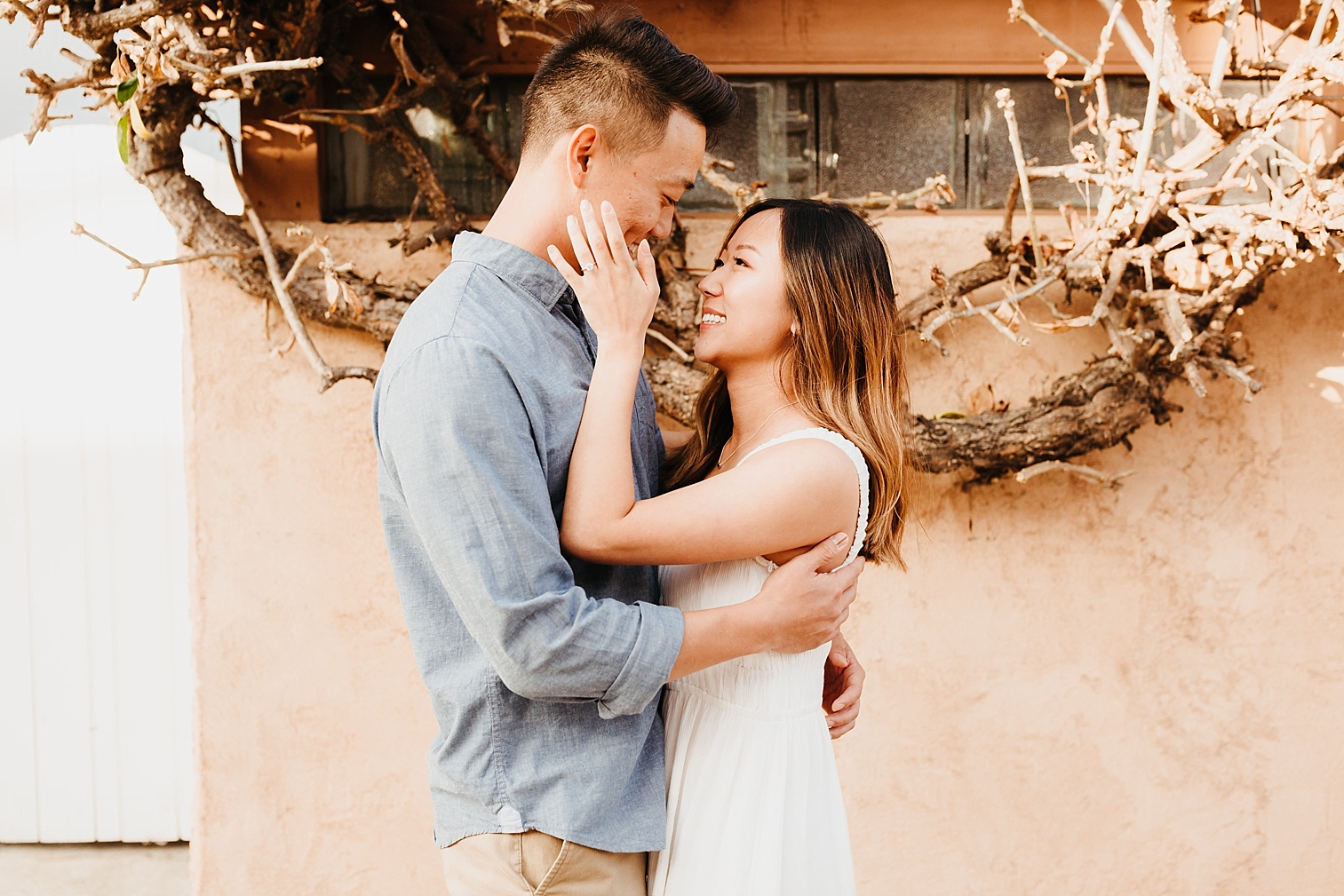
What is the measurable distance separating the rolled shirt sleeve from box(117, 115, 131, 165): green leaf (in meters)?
1.73

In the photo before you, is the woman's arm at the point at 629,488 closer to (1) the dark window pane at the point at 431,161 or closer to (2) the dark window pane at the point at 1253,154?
(1) the dark window pane at the point at 431,161

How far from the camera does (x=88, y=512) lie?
3.73 meters

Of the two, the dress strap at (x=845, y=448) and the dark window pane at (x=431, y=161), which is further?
the dark window pane at (x=431, y=161)

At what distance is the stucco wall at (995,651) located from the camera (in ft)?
9.87

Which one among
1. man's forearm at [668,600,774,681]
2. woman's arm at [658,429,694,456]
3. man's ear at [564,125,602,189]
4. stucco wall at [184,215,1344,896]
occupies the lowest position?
stucco wall at [184,215,1344,896]

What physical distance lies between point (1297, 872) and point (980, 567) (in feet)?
4.73

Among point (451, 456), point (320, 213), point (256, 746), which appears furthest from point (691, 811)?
point (320, 213)

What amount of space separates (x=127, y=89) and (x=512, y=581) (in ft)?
6.46

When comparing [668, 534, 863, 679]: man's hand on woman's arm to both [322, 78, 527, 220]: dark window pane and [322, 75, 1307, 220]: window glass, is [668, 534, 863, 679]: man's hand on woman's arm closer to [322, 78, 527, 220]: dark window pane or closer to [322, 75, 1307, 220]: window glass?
[322, 75, 1307, 220]: window glass

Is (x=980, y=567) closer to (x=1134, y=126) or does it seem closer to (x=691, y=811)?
(x=1134, y=126)

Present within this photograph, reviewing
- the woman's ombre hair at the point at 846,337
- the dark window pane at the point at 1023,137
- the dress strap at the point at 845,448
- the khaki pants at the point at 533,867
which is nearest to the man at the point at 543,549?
the khaki pants at the point at 533,867

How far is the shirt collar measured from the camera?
158 centimetres

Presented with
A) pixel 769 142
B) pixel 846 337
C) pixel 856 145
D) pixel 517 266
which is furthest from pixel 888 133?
pixel 517 266

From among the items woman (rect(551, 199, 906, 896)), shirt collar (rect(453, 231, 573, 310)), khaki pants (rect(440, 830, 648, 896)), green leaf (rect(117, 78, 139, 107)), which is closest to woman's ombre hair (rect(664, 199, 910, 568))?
woman (rect(551, 199, 906, 896))
